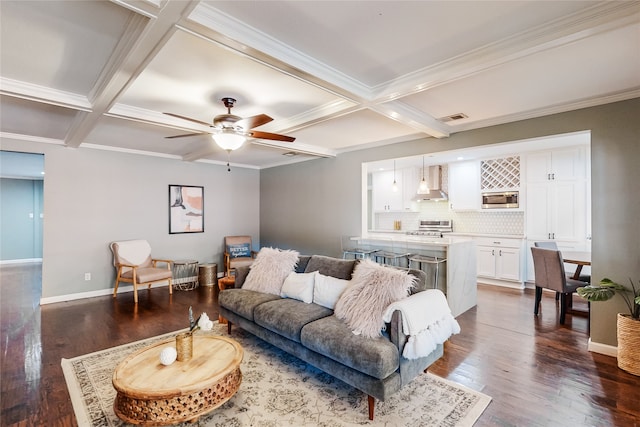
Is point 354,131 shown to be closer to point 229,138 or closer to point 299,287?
point 229,138

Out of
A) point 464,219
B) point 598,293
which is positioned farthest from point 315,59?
point 464,219

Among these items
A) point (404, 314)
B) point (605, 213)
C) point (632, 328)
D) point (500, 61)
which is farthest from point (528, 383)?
point (500, 61)

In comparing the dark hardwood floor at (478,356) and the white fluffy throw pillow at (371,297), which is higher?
the white fluffy throw pillow at (371,297)

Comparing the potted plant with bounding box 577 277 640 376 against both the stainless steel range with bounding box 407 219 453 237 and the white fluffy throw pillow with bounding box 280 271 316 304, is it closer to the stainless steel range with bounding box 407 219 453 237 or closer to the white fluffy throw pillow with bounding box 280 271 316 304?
the white fluffy throw pillow with bounding box 280 271 316 304

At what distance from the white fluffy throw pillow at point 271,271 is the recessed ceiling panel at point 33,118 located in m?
2.81

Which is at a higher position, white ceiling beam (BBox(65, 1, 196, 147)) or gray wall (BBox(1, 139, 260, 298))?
white ceiling beam (BBox(65, 1, 196, 147))

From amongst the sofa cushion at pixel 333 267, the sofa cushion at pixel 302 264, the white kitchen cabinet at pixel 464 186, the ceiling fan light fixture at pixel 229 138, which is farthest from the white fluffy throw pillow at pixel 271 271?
the white kitchen cabinet at pixel 464 186

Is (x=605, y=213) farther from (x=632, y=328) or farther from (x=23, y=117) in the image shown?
(x=23, y=117)

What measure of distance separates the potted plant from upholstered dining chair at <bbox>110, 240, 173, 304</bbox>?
18.6ft

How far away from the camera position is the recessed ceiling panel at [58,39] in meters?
1.79

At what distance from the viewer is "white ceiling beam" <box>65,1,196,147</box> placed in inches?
66.9

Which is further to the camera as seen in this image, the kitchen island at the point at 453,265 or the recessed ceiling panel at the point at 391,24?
the kitchen island at the point at 453,265

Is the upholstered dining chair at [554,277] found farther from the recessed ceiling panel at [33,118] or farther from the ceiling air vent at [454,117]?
the recessed ceiling panel at [33,118]

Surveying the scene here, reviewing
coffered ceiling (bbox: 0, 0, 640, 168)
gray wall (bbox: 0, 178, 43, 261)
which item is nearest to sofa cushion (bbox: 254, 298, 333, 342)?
coffered ceiling (bbox: 0, 0, 640, 168)
